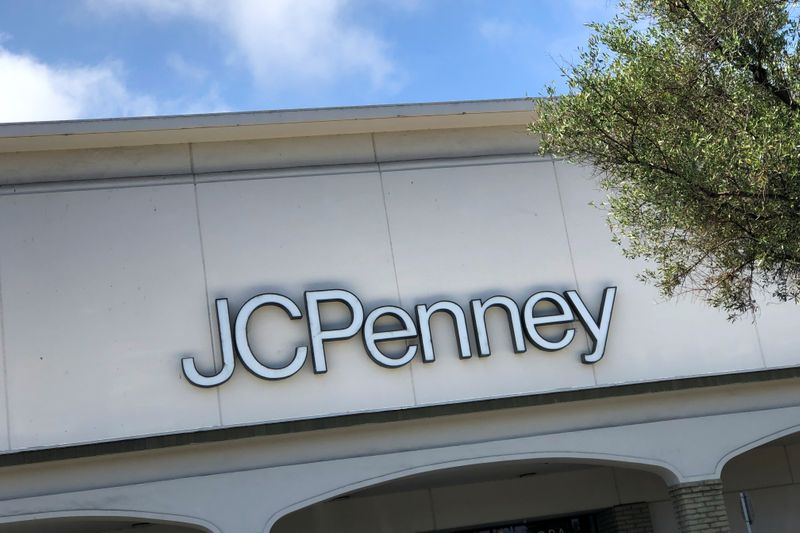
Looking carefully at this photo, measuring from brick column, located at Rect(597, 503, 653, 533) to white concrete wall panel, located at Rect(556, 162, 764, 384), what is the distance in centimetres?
429

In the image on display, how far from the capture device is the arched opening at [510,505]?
1956 centimetres

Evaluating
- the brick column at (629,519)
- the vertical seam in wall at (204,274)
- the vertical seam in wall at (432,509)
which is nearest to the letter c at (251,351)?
the vertical seam in wall at (204,274)

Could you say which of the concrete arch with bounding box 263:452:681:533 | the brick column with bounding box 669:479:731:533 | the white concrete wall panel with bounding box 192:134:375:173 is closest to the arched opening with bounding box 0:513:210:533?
the concrete arch with bounding box 263:452:681:533

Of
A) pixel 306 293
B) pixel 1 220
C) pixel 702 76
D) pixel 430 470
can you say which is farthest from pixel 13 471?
pixel 702 76

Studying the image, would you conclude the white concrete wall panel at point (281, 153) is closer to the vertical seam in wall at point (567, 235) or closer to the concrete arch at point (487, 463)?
the vertical seam in wall at point (567, 235)

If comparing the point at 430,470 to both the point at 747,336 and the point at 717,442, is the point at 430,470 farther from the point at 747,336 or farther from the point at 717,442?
the point at 747,336

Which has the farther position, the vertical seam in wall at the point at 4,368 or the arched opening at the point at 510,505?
the arched opening at the point at 510,505

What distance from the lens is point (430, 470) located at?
52.5 feet

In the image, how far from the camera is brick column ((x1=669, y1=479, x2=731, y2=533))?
16.4m

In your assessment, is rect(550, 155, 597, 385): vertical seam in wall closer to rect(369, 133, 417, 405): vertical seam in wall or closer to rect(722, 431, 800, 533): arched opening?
rect(369, 133, 417, 405): vertical seam in wall

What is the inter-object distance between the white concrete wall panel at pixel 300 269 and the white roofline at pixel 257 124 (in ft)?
2.61

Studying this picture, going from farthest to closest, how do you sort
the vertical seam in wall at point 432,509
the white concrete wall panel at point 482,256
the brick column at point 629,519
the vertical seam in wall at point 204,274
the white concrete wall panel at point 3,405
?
the brick column at point 629,519 → the vertical seam in wall at point 432,509 → the white concrete wall panel at point 482,256 → the vertical seam in wall at point 204,274 → the white concrete wall panel at point 3,405

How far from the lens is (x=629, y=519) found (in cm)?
2041

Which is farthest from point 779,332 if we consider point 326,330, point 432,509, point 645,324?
point 326,330
